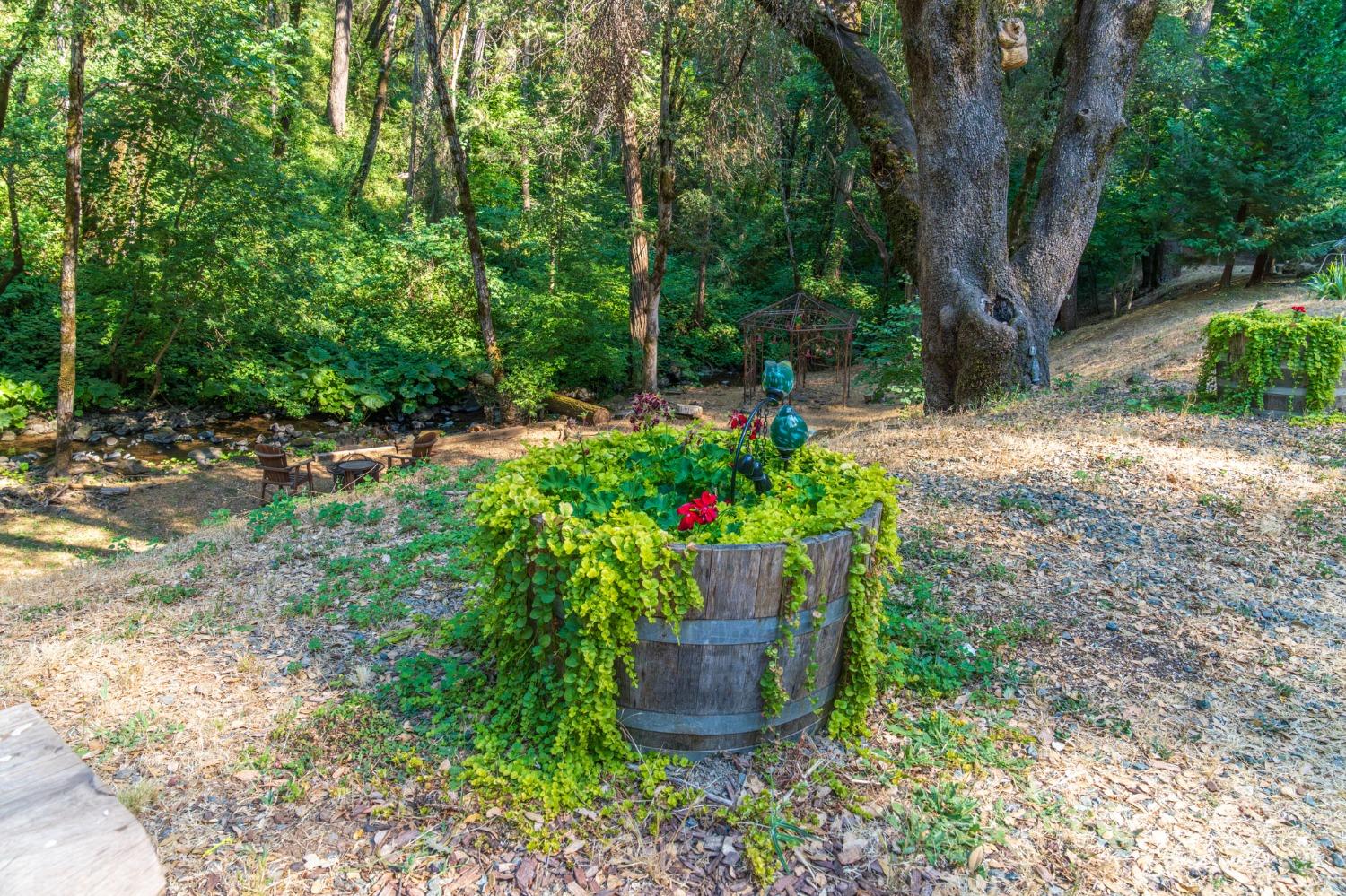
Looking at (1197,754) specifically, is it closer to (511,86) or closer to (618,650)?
(618,650)

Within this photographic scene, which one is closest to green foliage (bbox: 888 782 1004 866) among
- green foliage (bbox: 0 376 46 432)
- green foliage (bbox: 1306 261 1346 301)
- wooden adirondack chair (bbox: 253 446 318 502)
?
wooden adirondack chair (bbox: 253 446 318 502)

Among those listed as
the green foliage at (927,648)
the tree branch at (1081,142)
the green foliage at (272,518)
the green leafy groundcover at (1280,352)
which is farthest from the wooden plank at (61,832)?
the tree branch at (1081,142)

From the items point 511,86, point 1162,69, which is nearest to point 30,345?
point 511,86

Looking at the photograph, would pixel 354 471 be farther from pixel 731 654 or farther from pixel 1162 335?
pixel 1162 335

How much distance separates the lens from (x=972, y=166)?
7906 mm

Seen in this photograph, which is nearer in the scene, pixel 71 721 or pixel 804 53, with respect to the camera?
pixel 71 721

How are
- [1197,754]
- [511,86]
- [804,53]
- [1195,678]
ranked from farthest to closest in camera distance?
[804,53]
[511,86]
[1195,678]
[1197,754]

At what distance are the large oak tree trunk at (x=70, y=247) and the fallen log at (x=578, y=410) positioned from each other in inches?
291

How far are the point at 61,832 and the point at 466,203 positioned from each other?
12170 mm

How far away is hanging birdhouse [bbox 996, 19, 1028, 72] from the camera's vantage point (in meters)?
7.98

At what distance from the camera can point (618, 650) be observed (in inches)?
109

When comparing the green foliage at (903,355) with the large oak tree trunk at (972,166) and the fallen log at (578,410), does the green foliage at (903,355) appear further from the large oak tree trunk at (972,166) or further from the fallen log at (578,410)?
the fallen log at (578,410)

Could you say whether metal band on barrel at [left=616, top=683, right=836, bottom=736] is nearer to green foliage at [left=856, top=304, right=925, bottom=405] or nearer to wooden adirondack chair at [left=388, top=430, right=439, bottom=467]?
wooden adirondack chair at [left=388, top=430, right=439, bottom=467]

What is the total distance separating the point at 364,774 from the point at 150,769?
0.82 meters
